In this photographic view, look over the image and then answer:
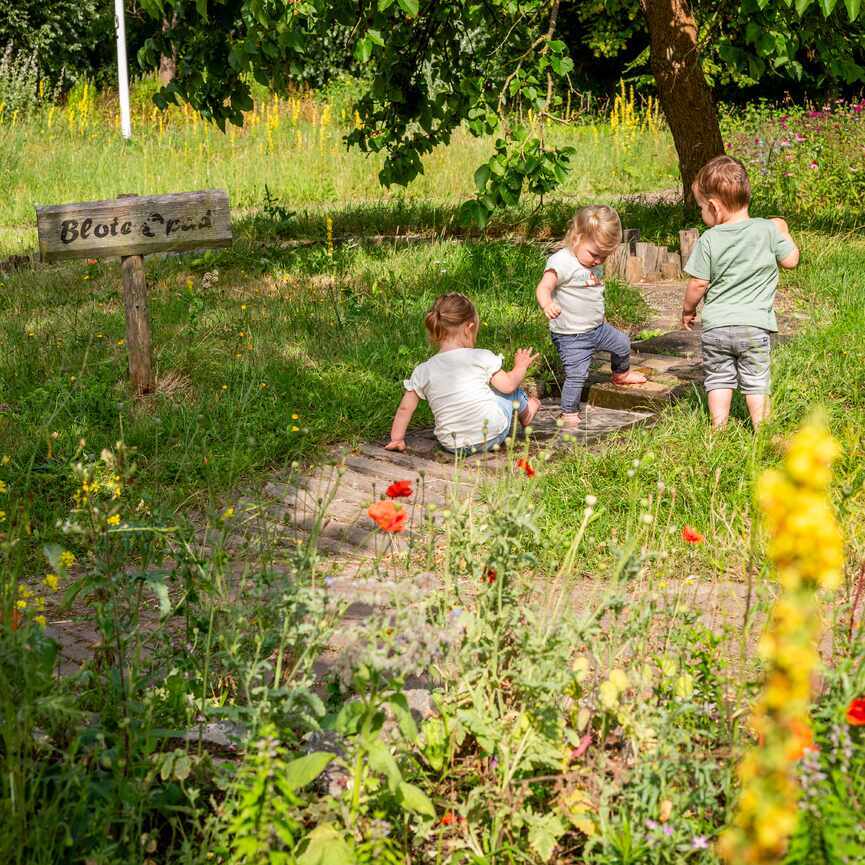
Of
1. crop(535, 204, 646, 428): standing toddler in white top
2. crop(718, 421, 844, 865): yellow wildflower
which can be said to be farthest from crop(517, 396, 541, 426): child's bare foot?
crop(718, 421, 844, 865): yellow wildflower

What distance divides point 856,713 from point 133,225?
4.38 metres

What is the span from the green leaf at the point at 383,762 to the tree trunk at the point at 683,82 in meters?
8.64

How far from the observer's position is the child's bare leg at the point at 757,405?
4977 millimetres

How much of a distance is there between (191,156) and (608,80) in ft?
50.2

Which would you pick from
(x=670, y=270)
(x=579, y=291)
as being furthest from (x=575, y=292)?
(x=670, y=270)

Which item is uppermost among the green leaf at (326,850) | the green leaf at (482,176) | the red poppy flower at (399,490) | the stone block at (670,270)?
the green leaf at (482,176)

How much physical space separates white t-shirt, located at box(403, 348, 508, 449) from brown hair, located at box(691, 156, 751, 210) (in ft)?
4.05

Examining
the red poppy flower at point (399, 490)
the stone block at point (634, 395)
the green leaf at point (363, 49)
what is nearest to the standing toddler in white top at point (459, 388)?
the stone block at point (634, 395)

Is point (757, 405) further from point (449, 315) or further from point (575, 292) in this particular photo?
point (449, 315)

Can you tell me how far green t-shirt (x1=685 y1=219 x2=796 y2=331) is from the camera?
16.5 feet

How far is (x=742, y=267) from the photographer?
5.04m

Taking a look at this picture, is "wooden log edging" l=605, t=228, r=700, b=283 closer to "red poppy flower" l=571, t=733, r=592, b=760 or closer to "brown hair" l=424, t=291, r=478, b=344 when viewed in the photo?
"brown hair" l=424, t=291, r=478, b=344

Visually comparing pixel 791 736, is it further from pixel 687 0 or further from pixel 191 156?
pixel 191 156

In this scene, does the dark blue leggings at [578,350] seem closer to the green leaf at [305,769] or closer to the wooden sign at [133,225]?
the wooden sign at [133,225]
